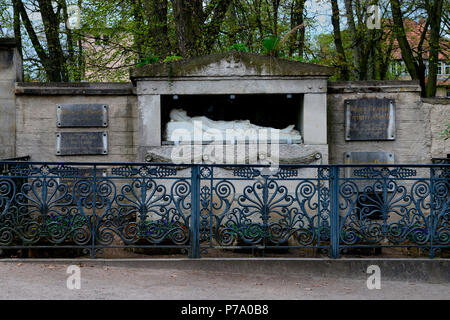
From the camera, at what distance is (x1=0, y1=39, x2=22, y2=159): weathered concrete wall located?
922 centimetres

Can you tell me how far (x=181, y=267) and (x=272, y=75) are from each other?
3.80 metres

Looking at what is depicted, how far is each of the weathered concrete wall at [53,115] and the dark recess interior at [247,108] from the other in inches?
32.0

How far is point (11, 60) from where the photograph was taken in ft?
30.4

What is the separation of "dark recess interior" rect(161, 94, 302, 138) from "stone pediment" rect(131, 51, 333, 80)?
2.62 feet

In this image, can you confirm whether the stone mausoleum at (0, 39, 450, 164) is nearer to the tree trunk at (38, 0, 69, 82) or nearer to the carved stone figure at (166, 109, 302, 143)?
the carved stone figure at (166, 109, 302, 143)

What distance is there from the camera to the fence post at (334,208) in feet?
20.8

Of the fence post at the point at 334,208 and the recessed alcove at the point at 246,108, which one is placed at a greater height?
the recessed alcove at the point at 246,108

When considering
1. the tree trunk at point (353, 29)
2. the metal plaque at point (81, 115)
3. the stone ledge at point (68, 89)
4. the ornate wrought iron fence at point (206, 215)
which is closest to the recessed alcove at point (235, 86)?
the stone ledge at point (68, 89)

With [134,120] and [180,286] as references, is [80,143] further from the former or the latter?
[180,286]

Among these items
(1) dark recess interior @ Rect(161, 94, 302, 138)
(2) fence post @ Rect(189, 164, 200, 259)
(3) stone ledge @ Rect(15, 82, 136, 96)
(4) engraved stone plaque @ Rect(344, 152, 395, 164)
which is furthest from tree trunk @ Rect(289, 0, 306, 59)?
(2) fence post @ Rect(189, 164, 200, 259)

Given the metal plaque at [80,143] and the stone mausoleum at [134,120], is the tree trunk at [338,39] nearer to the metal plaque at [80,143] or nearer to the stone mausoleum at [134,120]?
the stone mausoleum at [134,120]
